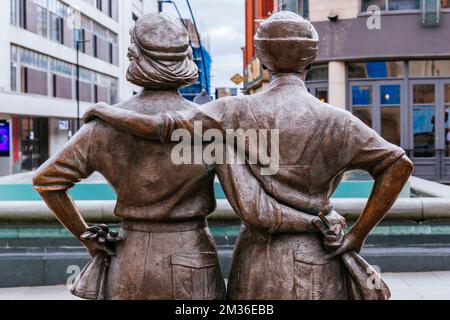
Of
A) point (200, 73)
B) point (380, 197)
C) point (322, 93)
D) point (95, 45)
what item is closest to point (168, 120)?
point (380, 197)

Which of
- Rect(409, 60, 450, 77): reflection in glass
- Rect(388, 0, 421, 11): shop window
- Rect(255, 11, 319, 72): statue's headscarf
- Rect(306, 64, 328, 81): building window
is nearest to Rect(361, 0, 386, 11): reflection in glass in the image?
Rect(388, 0, 421, 11): shop window

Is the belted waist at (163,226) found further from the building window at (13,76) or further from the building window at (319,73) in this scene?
the building window at (13,76)

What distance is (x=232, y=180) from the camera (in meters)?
2.78

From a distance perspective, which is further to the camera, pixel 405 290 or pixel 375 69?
pixel 375 69

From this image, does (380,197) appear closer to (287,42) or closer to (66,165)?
(287,42)

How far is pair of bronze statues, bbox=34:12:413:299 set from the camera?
280 cm

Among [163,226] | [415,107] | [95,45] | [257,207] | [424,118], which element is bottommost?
[163,226]

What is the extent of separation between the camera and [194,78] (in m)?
3.11

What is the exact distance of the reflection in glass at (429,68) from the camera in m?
21.4

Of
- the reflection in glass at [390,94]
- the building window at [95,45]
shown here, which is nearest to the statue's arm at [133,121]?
the reflection in glass at [390,94]

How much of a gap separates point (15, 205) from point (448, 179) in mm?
16510

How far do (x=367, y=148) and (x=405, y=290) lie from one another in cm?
468
